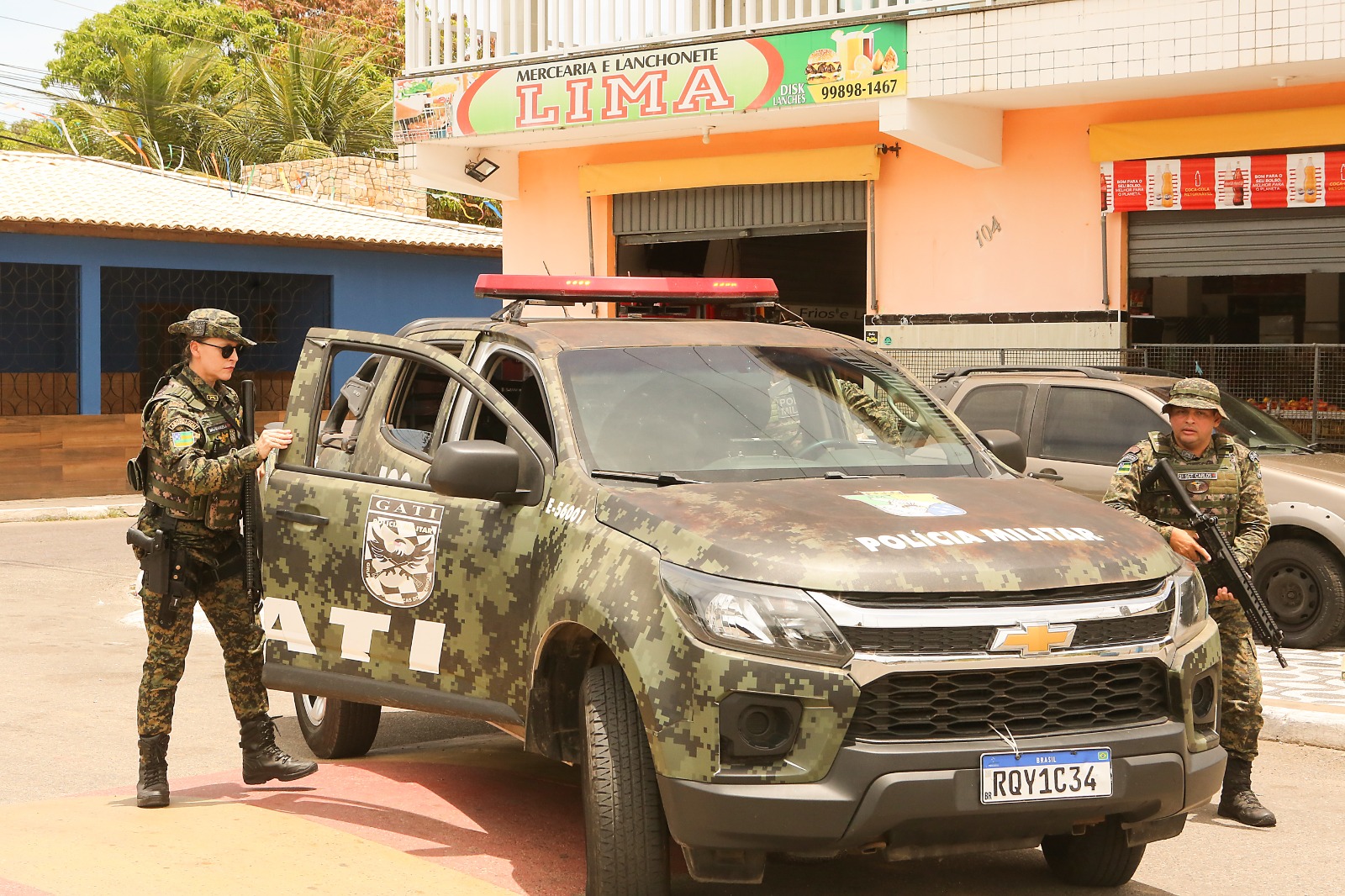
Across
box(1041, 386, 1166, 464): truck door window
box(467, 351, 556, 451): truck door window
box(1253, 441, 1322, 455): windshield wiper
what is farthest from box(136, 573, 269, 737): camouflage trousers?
box(1253, 441, 1322, 455): windshield wiper

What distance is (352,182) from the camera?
31.9 m

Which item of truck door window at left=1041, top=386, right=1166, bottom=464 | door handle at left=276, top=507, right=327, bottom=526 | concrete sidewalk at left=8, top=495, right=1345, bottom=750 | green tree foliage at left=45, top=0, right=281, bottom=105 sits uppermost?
green tree foliage at left=45, top=0, right=281, bottom=105

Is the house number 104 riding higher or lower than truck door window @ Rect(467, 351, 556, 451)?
higher

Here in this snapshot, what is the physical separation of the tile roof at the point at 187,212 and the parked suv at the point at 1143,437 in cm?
1400

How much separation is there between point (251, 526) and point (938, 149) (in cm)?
947

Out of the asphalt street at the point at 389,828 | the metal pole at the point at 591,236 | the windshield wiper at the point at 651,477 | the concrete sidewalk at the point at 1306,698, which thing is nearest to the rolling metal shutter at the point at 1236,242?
the concrete sidewalk at the point at 1306,698

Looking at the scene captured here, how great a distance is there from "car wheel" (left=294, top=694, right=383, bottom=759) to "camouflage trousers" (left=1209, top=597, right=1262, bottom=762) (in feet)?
11.4

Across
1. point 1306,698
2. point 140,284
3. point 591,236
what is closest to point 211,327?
point 1306,698

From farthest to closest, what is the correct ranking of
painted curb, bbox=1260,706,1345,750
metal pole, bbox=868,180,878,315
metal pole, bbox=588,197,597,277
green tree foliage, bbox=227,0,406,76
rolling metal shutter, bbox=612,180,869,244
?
green tree foliage, bbox=227,0,406,76 < metal pole, bbox=588,197,597,277 < rolling metal shutter, bbox=612,180,869,244 < metal pole, bbox=868,180,878,315 < painted curb, bbox=1260,706,1345,750

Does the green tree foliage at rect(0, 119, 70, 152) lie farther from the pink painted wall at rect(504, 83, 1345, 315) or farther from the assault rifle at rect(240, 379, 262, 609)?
the assault rifle at rect(240, 379, 262, 609)

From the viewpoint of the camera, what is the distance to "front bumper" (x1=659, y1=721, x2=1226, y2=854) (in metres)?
4.11

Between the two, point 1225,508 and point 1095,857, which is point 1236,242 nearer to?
point 1225,508

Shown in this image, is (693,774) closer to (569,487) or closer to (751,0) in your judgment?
(569,487)

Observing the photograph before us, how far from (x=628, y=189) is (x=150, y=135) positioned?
31.4m
